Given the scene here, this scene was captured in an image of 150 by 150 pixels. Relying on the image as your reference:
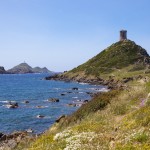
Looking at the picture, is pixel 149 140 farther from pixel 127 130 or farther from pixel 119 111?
pixel 119 111

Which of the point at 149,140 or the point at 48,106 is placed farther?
the point at 48,106

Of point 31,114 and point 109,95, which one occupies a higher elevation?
point 109,95

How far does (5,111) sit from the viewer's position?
8538 centimetres

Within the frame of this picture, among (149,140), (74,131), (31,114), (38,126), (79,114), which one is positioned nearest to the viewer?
(149,140)

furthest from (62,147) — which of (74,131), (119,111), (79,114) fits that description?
(79,114)

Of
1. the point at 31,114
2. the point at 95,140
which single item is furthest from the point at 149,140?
the point at 31,114

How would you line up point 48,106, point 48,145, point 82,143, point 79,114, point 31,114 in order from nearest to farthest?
point 82,143 → point 48,145 → point 79,114 → point 31,114 → point 48,106

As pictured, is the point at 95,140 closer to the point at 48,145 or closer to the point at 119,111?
the point at 48,145

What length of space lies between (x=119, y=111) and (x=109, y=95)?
893cm

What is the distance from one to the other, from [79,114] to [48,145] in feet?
54.9

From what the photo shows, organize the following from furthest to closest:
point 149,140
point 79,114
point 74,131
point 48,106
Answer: point 48,106 < point 79,114 < point 74,131 < point 149,140

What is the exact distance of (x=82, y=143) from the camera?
15344 millimetres

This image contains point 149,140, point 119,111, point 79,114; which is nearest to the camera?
point 149,140

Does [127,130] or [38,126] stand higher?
[127,130]
